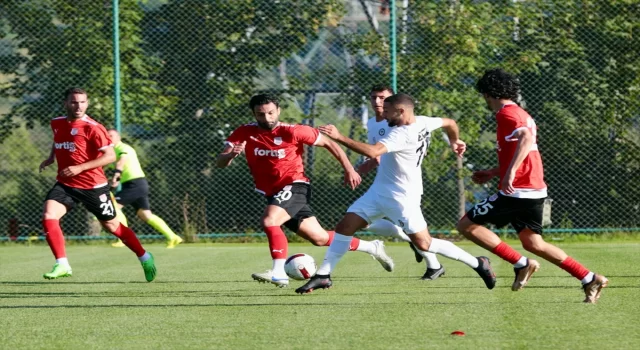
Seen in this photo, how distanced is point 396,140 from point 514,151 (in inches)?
36.7

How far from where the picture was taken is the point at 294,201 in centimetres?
947

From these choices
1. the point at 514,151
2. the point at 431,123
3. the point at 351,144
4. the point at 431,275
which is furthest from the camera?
the point at 431,275

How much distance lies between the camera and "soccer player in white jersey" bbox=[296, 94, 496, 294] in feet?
28.1

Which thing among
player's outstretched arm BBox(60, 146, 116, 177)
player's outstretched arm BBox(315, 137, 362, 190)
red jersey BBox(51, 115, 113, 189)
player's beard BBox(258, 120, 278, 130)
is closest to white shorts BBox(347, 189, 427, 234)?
player's outstretched arm BBox(315, 137, 362, 190)

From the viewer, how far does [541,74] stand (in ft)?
53.4

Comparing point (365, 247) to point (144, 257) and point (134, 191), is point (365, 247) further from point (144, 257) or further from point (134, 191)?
point (134, 191)

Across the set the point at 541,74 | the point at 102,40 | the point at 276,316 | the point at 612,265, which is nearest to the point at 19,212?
the point at 102,40

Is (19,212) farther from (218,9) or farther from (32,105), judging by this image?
(218,9)

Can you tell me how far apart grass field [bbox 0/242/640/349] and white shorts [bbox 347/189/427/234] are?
0.53 m

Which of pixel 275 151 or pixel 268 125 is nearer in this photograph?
pixel 268 125

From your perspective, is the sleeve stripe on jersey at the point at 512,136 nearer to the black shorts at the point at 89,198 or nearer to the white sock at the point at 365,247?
the white sock at the point at 365,247

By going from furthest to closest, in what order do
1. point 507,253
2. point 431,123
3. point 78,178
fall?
point 78,178, point 431,123, point 507,253

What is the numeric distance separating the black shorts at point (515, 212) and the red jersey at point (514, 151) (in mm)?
51

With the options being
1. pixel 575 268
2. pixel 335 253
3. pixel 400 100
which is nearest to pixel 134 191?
pixel 335 253
